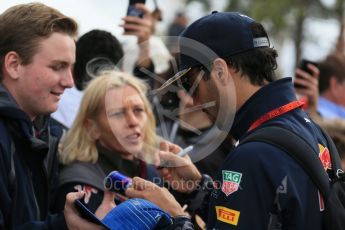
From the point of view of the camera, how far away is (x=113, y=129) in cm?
455

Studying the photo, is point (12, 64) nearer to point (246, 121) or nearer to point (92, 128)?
point (92, 128)

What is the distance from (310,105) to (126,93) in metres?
2.28

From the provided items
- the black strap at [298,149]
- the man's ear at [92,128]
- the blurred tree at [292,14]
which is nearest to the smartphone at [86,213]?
the black strap at [298,149]

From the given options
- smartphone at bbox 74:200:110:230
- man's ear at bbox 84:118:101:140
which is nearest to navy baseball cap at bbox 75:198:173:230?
smartphone at bbox 74:200:110:230

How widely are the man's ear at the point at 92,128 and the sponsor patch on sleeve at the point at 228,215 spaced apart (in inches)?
75.4

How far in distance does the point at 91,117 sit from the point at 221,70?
1.75m

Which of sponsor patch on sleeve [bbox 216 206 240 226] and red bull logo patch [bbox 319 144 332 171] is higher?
red bull logo patch [bbox 319 144 332 171]

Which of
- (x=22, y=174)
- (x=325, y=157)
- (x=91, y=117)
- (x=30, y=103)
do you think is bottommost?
(x=22, y=174)

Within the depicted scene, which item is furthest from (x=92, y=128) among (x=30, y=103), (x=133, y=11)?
(x=133, y=11)

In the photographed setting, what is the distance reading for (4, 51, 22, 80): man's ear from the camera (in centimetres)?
372

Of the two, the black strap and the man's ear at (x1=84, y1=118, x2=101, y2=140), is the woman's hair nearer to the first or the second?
the man's ear at (x1=84, y1=118, x2=101, y2=140)

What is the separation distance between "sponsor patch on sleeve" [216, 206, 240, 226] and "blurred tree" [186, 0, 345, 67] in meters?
17.0

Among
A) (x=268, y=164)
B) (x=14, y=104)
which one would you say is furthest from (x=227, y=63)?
(x=14, y=104)

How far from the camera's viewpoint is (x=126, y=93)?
459 centimetres
